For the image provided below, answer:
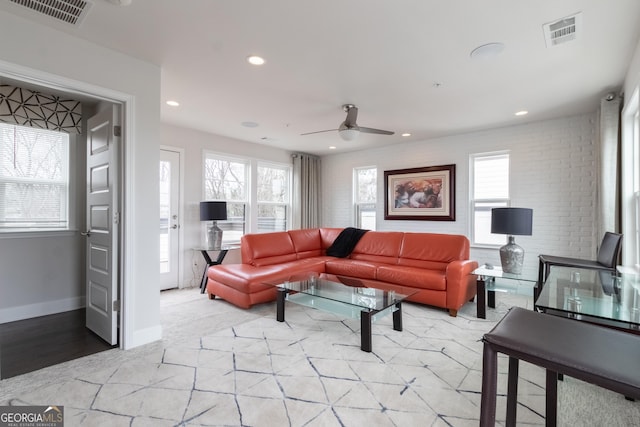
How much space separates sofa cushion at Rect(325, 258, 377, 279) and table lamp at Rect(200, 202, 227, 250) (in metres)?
1.76

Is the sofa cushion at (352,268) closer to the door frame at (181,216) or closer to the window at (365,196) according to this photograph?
the window at (365,196)

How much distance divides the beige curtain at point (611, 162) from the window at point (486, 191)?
4.53ft

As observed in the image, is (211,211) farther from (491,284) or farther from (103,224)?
(491,284)

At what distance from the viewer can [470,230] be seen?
5.01 metres

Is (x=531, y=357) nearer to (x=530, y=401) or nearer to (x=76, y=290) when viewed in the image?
(x=530, y=401)

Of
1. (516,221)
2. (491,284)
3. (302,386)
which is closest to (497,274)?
(491,284)

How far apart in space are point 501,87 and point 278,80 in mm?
2346

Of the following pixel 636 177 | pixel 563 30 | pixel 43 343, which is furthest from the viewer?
pixel 636 177

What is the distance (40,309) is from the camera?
11.3ft

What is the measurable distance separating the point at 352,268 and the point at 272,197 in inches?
102

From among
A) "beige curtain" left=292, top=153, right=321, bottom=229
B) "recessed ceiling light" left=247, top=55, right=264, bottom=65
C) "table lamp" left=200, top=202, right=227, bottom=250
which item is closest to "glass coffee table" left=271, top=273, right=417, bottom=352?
"table lamp" left=200, top=202, right=227, bottom=250

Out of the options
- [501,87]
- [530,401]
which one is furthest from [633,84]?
[530,401]

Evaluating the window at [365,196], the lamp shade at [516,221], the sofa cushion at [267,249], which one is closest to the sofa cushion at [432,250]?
the lamp shade at [516,221]

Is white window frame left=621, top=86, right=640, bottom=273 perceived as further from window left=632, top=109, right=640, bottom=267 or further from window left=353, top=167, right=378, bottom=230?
window left=353, top=167, right=378, bottom=230
